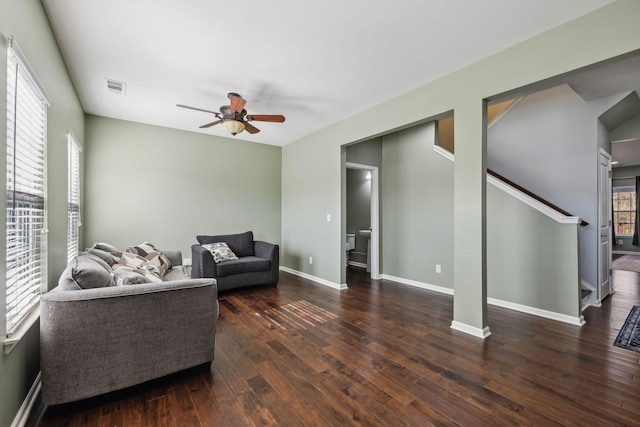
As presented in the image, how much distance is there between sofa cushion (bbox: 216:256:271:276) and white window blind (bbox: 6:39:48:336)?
2138 mm

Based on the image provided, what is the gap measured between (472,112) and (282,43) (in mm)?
1928

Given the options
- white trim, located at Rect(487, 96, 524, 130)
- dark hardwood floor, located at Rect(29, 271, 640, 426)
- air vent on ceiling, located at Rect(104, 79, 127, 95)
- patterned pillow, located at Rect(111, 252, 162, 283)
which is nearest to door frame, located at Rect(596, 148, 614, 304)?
dark hardwood floor, located at Rect(29, 271, 640, 426)

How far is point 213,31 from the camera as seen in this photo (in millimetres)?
2355

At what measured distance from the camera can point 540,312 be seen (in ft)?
10.8

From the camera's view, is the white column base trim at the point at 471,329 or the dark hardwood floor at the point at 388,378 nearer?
the dark hardwood floor at the point at 388,378

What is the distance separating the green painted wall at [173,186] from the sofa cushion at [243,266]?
1.29 m

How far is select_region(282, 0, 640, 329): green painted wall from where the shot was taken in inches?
81.6

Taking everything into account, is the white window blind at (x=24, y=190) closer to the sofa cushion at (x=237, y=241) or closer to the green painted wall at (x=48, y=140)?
the green painted wall at (x=48, y=140)

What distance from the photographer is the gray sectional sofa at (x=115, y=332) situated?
5.43 ft

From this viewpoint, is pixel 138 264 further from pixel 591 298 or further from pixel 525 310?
pixel 591 298

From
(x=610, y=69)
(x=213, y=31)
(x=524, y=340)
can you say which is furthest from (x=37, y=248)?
(x=610, y=69)

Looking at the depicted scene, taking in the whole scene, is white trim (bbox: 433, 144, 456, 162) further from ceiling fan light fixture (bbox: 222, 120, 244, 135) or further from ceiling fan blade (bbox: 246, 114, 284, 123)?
ceiling fan light fixture (bbox: 222, 120, 244, 135)

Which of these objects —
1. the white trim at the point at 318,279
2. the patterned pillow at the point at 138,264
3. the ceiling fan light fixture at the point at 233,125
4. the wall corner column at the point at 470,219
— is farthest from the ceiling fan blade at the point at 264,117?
the white trim at the point at 318,279

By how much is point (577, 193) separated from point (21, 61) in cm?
567
